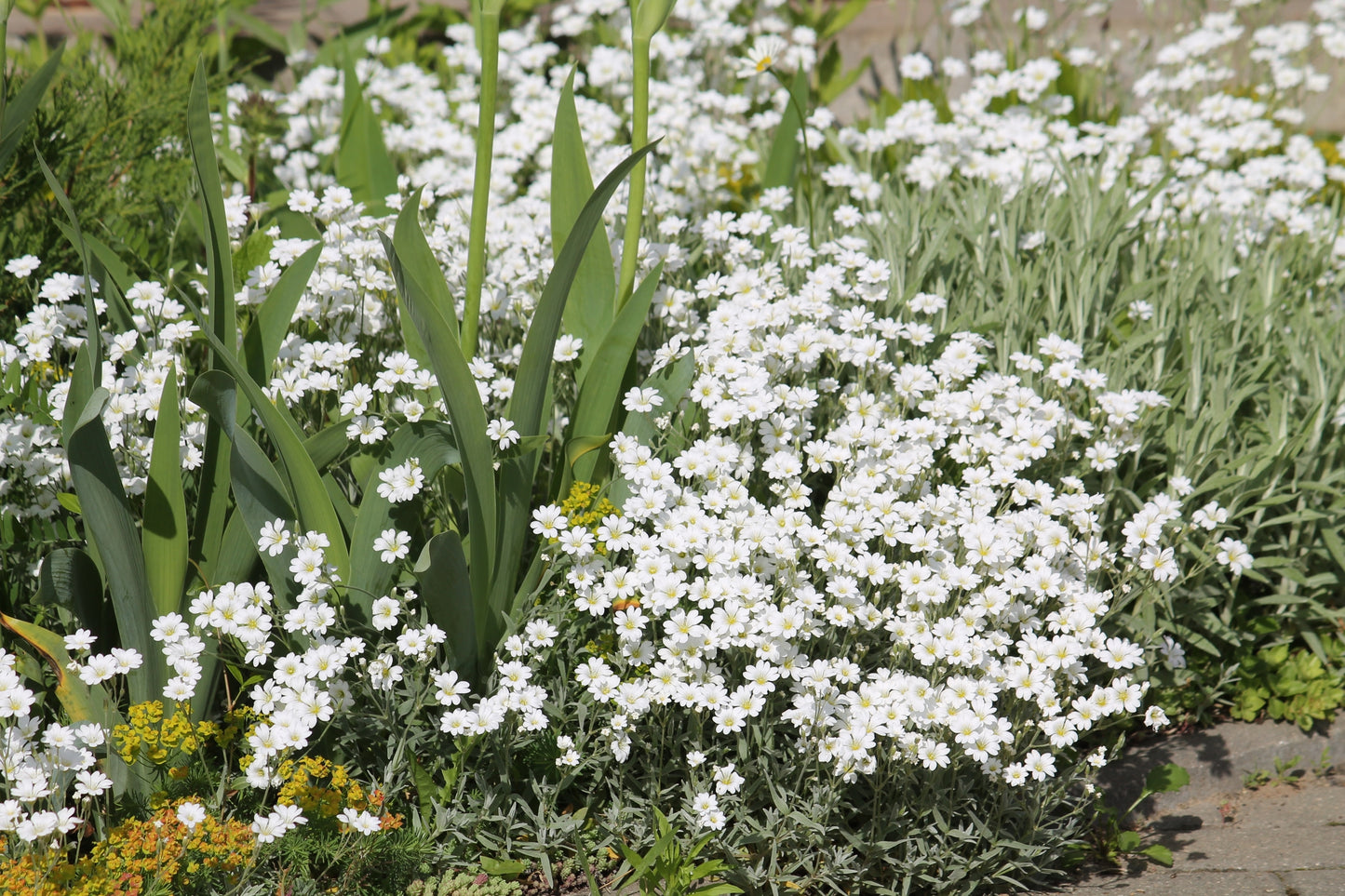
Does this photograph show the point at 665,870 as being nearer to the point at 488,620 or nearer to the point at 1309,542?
the point at 488,620

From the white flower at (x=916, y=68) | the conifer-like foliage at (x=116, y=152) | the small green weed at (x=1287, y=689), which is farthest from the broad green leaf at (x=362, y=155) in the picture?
the small green weed at (x=1287, y=689)

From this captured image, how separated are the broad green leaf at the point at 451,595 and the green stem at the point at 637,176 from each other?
0.78m

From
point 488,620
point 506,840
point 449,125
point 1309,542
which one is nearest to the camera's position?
point 506,840

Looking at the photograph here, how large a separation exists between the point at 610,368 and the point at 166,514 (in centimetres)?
94

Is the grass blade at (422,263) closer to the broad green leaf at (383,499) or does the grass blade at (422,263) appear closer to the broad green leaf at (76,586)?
the broad green leaf at (383,499)

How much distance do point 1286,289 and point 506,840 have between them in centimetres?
288

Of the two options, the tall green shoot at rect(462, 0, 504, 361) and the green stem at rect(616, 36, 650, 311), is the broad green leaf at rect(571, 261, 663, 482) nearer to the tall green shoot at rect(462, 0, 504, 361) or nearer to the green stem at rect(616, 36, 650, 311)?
the green stem at rect(616, 36, 650, 311)

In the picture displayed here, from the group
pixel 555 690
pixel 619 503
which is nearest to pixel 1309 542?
pixel 619 503

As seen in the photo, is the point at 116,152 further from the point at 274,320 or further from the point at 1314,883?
the point at 1314,883

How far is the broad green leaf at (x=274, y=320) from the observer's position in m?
2.20

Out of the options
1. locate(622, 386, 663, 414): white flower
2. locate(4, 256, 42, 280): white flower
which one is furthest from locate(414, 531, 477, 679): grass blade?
locate(4, 256, 42, 280): white flower

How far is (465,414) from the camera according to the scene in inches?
76.1

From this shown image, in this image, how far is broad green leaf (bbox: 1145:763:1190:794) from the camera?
2441 mm

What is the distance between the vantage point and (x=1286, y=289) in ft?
10.9
